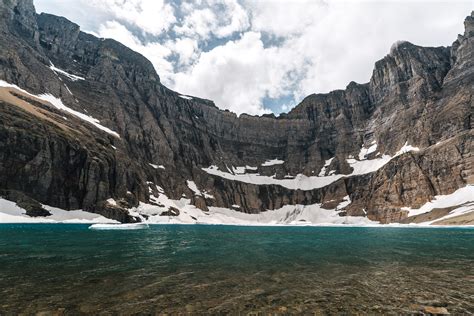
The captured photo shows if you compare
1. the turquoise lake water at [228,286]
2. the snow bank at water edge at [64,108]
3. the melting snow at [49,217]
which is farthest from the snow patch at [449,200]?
the snow bank at water edge at [64,108]

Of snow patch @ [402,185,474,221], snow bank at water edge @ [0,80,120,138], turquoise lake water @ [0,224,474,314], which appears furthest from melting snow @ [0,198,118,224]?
snow patch @ [402,185,474,221]

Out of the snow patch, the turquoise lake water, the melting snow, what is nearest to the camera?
the turquoise lake water

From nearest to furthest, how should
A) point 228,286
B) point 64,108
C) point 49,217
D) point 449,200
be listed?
point 228,286, point 49,217, point 449,200, point 64,108

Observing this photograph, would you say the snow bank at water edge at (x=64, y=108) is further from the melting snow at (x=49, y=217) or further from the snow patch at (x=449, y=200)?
the snow patch at (x=449, y=200)

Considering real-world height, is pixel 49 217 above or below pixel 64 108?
below

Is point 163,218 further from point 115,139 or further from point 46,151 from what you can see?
point 46,151

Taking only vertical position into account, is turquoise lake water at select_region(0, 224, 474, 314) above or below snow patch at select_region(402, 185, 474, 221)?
below

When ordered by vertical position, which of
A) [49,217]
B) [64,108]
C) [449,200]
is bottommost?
[49,217]

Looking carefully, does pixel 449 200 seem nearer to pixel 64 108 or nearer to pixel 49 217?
pixel 49 217

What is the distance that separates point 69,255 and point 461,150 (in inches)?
7879

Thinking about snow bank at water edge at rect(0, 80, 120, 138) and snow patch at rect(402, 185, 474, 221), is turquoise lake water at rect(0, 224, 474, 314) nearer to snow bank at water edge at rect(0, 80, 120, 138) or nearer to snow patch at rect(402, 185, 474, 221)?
snow patch at rect(402, 185, 474, 221)

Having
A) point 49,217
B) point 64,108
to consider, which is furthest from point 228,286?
point 64,108

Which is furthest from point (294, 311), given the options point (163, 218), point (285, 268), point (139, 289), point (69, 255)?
point (163, 218)

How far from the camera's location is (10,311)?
12.6 metres
